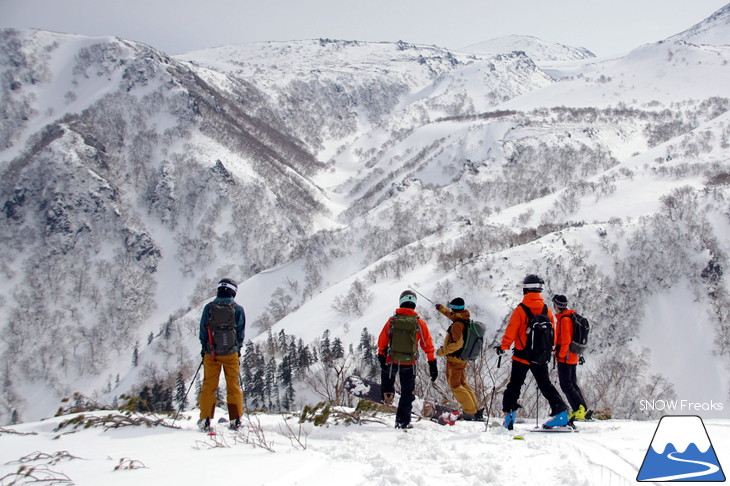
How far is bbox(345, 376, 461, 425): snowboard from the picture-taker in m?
9.43

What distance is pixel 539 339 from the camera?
802cm

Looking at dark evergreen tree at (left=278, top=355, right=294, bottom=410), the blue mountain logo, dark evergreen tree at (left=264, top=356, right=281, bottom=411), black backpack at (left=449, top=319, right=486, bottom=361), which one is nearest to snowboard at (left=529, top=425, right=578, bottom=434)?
black backpack at (left=449, top=319, right=486, bottom=361)

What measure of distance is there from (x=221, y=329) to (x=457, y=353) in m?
4.92

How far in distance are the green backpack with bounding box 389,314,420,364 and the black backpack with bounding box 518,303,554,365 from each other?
2.17 meters

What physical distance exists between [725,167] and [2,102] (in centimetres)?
24087

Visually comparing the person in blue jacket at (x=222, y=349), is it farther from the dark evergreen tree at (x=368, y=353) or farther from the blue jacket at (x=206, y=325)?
the dark evergreen tree at (x=368, y=353)

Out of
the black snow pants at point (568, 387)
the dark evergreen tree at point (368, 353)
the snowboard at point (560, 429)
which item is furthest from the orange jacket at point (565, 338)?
the dark evergreen tree at point (368, 353)

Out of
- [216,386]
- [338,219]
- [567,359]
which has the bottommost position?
[216,386]

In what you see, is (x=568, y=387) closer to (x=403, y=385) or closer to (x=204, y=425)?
(x=403, y=385)

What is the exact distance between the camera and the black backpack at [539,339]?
7996 millimetres

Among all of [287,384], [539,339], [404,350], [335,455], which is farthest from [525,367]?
[287,384]

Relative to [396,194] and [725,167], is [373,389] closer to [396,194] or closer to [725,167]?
[725,167]

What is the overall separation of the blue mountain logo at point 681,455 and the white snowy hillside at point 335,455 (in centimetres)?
25

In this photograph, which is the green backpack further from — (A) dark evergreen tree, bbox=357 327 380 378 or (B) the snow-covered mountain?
(A) dark evergreen tree, bbox=357 327 380 378
